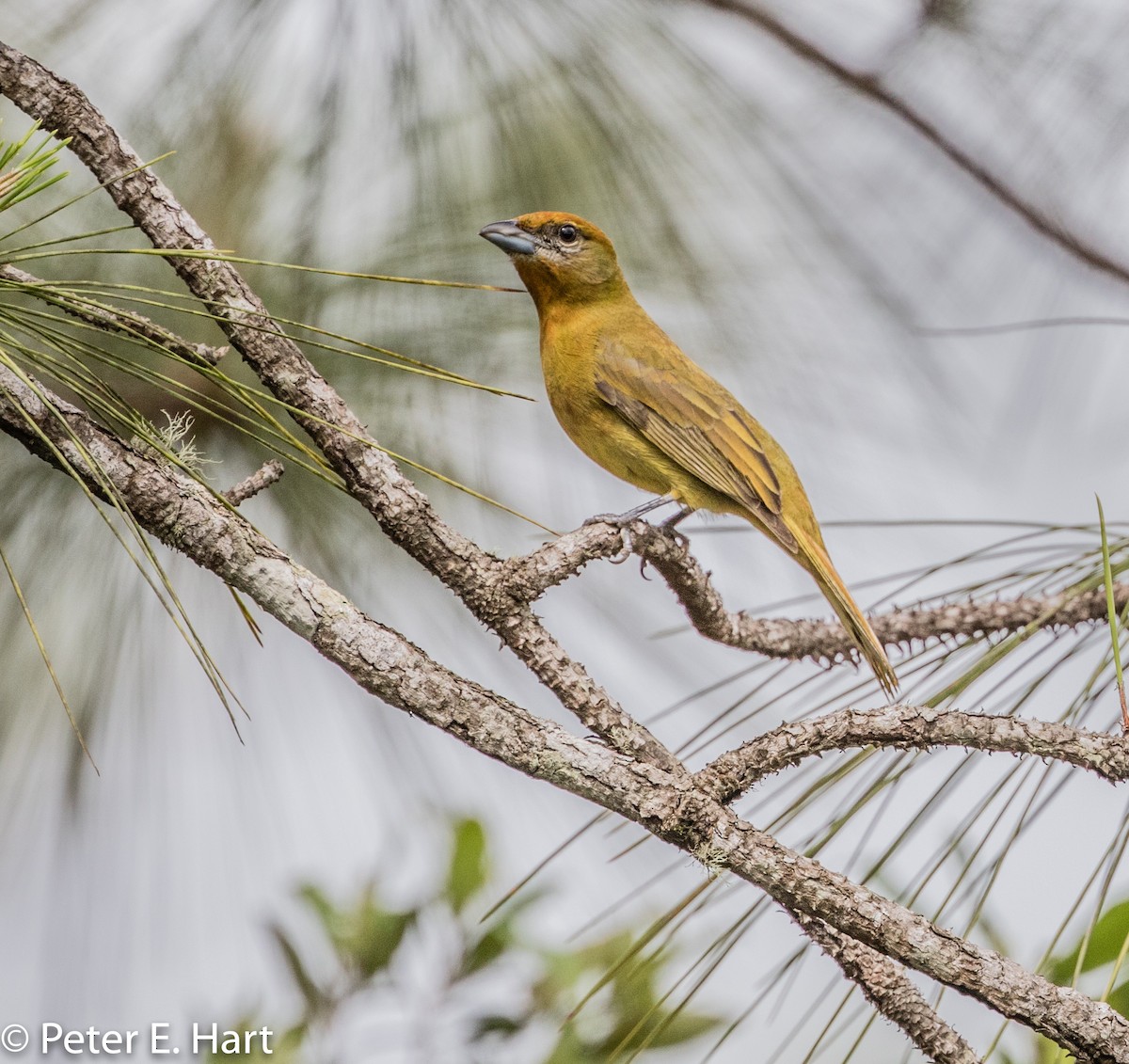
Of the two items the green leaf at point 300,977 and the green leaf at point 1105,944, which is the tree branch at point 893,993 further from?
the green leaf at point 300,977

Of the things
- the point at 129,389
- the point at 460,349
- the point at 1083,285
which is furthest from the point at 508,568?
the point at 1083,285

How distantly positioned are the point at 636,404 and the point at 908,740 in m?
1.26

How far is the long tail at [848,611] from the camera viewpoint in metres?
1.77

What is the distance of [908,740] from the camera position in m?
1.20

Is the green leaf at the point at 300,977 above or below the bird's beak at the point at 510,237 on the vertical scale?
below

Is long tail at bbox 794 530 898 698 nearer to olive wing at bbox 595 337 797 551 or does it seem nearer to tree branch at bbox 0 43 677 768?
olive wing at bbox 595 337 797 551

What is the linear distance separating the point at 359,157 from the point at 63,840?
1322 mm

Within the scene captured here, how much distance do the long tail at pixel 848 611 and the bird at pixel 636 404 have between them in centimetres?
2

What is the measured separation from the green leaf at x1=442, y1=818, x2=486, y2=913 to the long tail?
2.28 ft

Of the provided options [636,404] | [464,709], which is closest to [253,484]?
[464,709]

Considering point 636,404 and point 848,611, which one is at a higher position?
point 636,404

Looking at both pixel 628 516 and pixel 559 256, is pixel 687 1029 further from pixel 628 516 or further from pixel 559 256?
pixel 559 256

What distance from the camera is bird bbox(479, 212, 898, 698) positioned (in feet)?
7.46

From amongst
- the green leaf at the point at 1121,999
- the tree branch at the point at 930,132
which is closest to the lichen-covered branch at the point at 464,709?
the green leaf at the point at 1121,999
